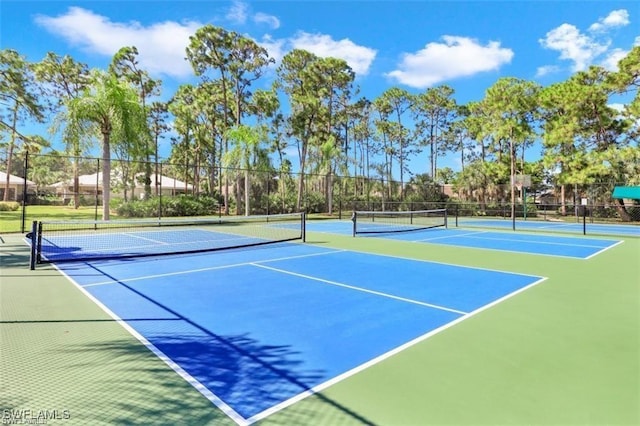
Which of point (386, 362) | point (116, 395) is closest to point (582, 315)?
point (386, 362)

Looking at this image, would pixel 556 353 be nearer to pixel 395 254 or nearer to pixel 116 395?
pixel 116 395

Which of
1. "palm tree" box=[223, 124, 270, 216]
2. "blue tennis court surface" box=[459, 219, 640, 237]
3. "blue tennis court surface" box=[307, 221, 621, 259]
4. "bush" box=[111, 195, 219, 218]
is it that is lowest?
"blue tennis court surface" box=[307, 221, 621, 259]

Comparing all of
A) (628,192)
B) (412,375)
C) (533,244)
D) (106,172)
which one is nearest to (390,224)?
(533,244)

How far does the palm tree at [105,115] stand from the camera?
1616 cm

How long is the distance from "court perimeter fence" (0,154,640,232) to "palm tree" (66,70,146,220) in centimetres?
190

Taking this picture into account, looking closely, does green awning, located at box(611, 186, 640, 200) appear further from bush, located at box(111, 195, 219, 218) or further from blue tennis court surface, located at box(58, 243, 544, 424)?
bush, located at box(111, 195, 219, 218)

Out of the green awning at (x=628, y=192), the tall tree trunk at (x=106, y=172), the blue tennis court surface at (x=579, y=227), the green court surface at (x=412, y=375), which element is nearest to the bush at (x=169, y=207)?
the tall tree trunk at (x=106, y=172)

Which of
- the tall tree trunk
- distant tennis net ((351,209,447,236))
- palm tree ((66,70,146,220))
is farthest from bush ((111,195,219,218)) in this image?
distant tennis net ((351,209,447,236))

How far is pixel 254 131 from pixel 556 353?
2269 centimetres

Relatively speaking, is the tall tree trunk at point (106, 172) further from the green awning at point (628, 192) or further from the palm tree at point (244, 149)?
the green awning at point (628, 192)

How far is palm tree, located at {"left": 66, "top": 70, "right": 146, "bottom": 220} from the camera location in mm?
16156

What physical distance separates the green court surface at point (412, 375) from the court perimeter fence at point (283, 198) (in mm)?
15160

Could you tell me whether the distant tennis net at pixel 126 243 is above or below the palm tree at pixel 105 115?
below

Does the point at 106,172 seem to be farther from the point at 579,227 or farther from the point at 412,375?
the point at 579,227
